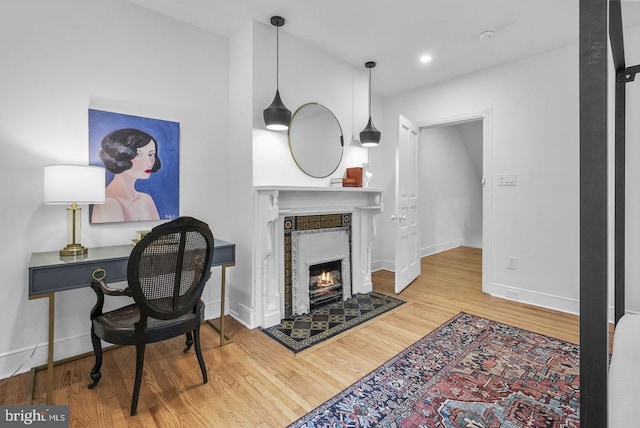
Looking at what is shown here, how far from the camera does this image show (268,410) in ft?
5.49

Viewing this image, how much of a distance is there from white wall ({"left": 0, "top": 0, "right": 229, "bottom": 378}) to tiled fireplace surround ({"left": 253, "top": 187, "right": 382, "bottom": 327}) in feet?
2.44

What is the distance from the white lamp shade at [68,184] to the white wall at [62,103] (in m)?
0.34

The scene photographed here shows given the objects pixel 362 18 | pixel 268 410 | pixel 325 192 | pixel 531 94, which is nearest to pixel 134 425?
pixel 268 410

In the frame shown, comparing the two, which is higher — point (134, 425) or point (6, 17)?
point (6, 17)

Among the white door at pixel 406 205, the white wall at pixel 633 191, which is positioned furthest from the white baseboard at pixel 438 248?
the white wall at pixel 633 191

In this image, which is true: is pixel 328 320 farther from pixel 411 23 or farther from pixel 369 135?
pixel 411 23

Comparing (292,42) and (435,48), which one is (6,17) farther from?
(435,48)

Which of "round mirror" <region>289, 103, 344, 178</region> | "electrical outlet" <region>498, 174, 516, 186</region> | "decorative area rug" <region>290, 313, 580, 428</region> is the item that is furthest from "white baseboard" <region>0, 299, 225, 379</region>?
"electrical outlet" <region>498, 174, 516, 186</region>

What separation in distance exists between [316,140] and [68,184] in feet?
6.76

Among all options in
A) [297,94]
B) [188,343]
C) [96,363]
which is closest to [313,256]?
[188,343]

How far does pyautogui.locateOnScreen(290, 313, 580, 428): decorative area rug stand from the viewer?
160 cm

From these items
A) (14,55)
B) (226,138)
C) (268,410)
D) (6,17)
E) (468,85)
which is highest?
(468,85)

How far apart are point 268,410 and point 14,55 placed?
2642 mm

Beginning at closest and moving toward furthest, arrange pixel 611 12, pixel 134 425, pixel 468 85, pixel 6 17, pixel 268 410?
pixel 611 12, pixel 134 425, pixel 268 410, pixel 6 17, pixel 468 85
